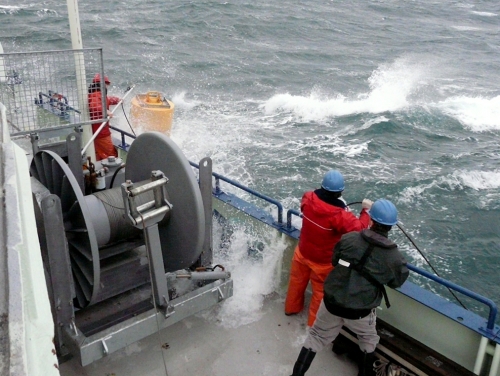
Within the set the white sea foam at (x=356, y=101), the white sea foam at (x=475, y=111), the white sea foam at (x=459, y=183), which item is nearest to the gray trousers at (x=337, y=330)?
the white sea foam at (x=459, y=183)

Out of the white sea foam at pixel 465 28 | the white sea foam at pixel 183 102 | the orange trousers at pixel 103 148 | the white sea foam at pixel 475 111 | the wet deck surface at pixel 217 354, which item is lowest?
the white sea foam at pixel 475 111

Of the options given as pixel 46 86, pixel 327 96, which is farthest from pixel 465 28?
pixel 46 86

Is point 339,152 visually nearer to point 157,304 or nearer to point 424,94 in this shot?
point 424,94

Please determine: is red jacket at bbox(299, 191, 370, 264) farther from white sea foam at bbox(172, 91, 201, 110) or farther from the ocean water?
white sea foam at bbox(172, 91, 201, 110)

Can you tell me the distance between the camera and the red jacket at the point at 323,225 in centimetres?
415

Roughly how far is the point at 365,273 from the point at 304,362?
2.97ft

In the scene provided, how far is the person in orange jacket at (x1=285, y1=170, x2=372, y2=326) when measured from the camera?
416cm

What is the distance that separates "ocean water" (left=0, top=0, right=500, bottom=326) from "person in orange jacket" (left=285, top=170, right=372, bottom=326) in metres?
0.62

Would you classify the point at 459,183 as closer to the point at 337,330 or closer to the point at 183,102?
the point at 337,330

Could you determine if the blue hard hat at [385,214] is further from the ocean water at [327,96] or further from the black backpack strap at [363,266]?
the ocean water at [327,96]

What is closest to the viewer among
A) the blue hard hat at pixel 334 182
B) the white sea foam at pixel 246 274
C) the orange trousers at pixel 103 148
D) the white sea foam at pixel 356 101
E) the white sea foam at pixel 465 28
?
the blue hard hat at pixel 334 182

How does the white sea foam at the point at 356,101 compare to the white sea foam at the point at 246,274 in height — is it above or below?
below

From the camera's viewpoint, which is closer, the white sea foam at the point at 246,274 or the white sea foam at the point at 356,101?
the white sea foam at the point at 246,274

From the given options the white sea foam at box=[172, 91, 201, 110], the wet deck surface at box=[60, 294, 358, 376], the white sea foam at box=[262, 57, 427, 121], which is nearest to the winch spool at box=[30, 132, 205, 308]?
the wet deck surface at box=[60, 294, 358, 376]
